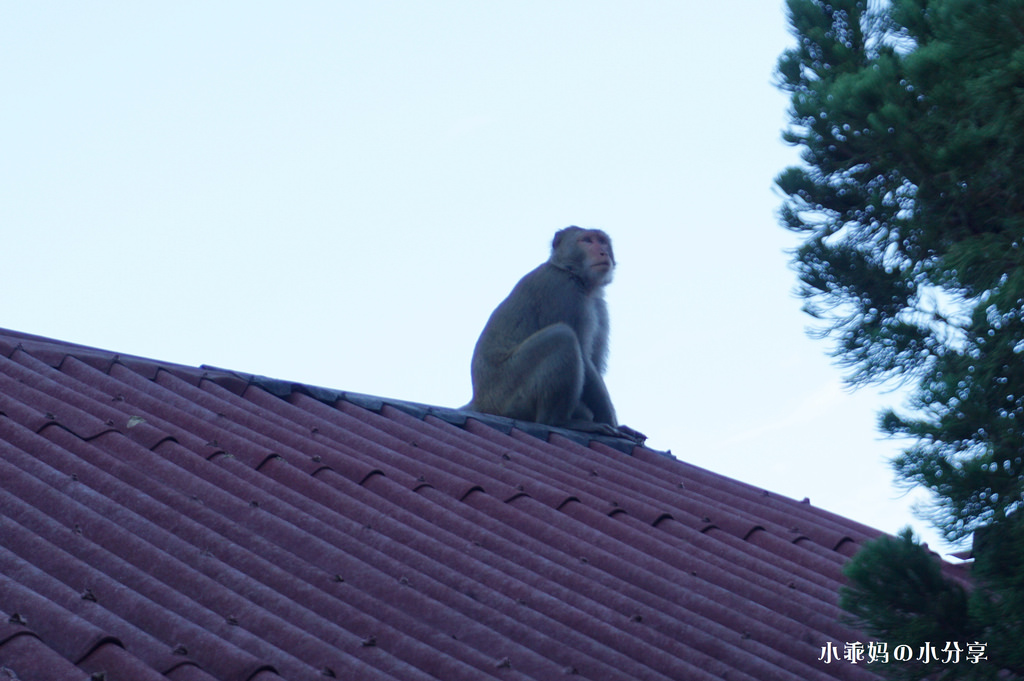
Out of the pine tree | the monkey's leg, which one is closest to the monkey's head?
the monkey's leg

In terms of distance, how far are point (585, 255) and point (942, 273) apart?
5.22 m

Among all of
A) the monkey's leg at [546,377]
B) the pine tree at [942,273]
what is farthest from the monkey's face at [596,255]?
the pine tree at [942,273]

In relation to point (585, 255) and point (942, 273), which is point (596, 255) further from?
point (942, 273)

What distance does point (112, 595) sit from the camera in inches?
147

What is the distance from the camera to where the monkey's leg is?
310 inches

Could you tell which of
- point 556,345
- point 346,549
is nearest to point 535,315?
point 556,345

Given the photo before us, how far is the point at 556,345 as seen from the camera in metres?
8.02

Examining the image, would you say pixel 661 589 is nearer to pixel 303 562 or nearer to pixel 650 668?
pixel 650 668

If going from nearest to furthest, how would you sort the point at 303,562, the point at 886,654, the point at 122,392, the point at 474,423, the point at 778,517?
the point at 886,654 → the point at 303,562 → the point at 122,392 → the point at 778,517 → the point at 474,423

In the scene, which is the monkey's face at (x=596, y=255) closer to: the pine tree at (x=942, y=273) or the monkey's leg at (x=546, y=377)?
the monkey's leg at (x=546, y=377)

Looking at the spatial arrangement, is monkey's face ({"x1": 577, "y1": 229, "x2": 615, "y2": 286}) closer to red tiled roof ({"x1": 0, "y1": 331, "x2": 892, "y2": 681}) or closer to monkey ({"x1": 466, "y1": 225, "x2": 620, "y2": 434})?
monkey ({"x1": 466, "y1": 225, "x2": 620, "y2": 434})

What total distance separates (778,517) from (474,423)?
1.76 metres

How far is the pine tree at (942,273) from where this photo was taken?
3.42m

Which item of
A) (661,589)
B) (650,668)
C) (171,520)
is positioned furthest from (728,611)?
(171,520)
